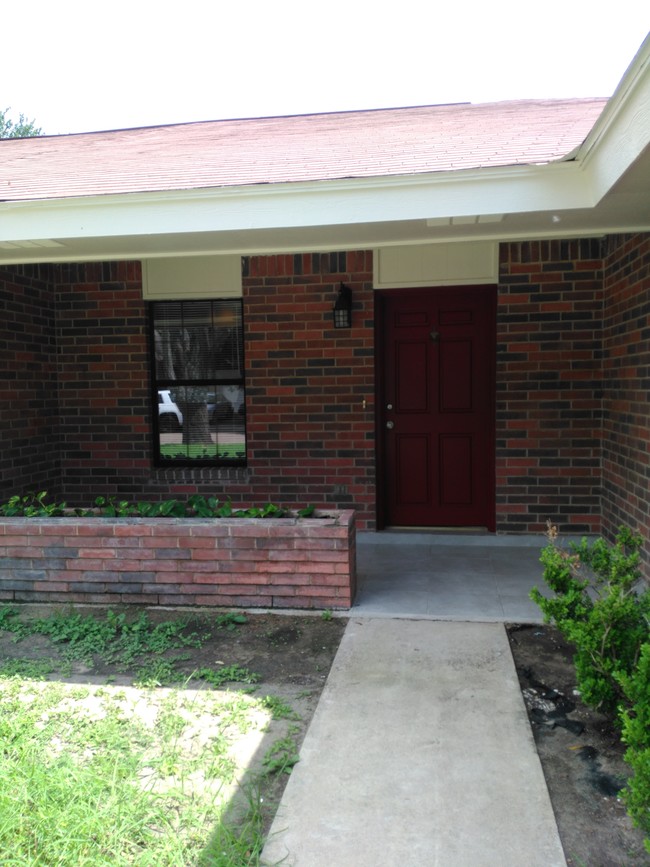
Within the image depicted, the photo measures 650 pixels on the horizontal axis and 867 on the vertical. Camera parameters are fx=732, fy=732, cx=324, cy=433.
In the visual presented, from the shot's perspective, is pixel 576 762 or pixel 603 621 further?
pixel 603 621

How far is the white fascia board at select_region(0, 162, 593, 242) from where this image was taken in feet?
12.6

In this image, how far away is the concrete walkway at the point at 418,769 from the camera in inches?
96.6

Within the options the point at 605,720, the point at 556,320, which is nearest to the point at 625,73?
the point at 605,720

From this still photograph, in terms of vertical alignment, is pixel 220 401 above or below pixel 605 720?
above

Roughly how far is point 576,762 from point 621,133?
8.61ft

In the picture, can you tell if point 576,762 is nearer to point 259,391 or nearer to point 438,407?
point 438,407

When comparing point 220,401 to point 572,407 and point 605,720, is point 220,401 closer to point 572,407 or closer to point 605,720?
point 572,407

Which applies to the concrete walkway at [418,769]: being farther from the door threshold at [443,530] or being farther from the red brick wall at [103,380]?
the red brick wall at [103,380]

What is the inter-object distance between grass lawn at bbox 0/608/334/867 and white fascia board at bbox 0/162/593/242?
96.9 inches

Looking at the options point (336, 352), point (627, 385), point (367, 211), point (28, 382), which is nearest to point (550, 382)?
point (627, 385)

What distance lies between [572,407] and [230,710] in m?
4.21

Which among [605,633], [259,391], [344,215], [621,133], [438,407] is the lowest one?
[605,633]

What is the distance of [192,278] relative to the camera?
6.95 m

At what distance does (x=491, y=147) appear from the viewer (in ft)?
14.4
